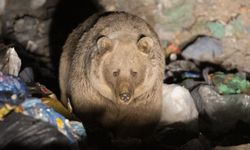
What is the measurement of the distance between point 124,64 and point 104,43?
27 centimetres

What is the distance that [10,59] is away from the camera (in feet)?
17.9

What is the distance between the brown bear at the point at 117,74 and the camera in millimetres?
5199

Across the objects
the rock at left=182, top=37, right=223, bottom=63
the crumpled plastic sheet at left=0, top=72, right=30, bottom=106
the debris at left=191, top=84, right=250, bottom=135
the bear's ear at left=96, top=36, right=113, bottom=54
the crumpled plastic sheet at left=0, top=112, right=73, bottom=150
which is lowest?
the debris at left=191, top=84, right=250, bottom=135

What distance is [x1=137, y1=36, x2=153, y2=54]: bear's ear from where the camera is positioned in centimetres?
517

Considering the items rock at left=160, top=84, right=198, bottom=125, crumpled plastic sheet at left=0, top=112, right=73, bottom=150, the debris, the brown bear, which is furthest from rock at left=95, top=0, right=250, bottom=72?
crumpled plastic sheet at left=0, top=112, right=73, bottom=150

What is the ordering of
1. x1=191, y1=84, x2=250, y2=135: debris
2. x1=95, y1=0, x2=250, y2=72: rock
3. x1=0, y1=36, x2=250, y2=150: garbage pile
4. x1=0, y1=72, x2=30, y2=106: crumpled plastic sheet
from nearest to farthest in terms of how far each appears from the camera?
1. x1=0, y1=36, x2=250, y2=150: garbage pile
2. x1=0, y1=72, x2=30, y2=106: crumpled plastic sheet
3. x1=191, y1=84, x2=250, y2=135: debris
4. x1=95, y1=0, x2=250, y2=72: rock

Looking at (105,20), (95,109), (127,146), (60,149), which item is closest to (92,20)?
(105,20)

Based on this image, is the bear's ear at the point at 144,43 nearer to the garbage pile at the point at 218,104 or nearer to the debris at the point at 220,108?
the garbage pile at the point at 218,104

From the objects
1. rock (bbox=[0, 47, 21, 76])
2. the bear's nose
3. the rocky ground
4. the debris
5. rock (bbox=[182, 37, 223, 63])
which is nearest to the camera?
the bear's nose

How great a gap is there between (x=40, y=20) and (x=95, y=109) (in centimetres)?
329

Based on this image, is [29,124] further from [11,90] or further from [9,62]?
[9,62]

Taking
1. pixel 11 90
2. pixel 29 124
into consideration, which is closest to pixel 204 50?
pixel 11 90

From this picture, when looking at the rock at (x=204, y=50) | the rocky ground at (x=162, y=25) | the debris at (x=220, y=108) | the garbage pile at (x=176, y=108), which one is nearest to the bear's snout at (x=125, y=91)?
the garbage pile at (x=176, y=108)

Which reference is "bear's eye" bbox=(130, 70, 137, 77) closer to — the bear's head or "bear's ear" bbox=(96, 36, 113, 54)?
the bear's head
